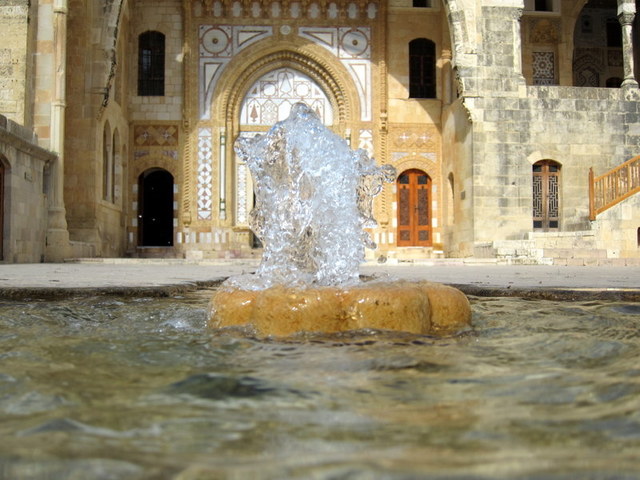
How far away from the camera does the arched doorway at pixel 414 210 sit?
17.4 m

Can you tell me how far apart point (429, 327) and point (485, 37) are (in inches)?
516

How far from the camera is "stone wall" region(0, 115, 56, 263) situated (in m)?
11.1

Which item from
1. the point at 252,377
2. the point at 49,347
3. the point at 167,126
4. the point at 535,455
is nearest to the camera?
the point at 535,455

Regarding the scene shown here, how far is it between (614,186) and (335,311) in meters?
11.9

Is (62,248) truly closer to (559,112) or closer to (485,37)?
(485,37)

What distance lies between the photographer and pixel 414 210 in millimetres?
17516

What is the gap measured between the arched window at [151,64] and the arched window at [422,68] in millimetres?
7019

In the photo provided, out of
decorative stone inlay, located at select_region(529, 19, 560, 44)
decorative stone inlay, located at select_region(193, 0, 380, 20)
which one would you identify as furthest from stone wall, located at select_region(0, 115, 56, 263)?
decorative stone inlay, located at select_region(529, 19, 560, 44)

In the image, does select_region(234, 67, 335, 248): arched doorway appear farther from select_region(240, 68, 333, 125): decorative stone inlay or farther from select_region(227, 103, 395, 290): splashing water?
select_region(227, 103, 395, 290): splashing water

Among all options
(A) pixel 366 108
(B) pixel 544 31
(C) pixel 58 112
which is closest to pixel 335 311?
(C) pixel 58 112

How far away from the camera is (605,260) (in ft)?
37.9

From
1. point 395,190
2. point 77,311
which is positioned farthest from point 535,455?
point 395,190

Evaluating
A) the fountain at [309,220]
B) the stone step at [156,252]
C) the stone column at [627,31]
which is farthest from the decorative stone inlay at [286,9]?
the fountain at [309,220]

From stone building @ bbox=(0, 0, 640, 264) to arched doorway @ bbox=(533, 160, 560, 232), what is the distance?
33mm
